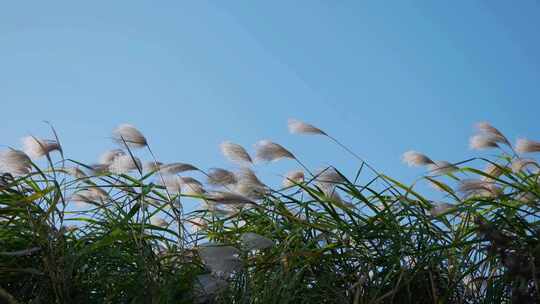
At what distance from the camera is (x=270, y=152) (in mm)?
3279

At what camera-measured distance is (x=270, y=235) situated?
118 inches

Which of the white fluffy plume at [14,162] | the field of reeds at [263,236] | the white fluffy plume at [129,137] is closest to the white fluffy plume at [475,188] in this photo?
the field of reeds at [263,236]

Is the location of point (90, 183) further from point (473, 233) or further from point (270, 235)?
point (473, 233)

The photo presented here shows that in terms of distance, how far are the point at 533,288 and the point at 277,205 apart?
1.12 meters

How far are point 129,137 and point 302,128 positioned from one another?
82 cm

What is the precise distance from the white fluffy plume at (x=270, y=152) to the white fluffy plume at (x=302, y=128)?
13cm

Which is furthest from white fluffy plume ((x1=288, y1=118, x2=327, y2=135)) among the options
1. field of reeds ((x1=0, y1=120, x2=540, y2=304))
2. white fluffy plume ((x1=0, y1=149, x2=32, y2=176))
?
white fluffy plume ((x1=0, y1=149, x2=32, y2=176))

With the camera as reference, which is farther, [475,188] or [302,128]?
[302,128]

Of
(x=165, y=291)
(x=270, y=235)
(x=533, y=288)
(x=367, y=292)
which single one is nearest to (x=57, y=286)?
(x=165, y=291)

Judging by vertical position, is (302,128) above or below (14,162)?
above

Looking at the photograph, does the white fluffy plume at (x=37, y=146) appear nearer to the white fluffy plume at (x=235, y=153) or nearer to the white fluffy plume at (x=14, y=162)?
the white fluffy plume at (x=14, y=162)

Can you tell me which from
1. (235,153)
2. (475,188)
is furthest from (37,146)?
(475,188)

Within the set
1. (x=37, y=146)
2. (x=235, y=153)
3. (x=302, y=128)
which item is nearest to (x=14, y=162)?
(x=37, y=146)

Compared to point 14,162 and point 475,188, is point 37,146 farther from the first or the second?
point 475,188
